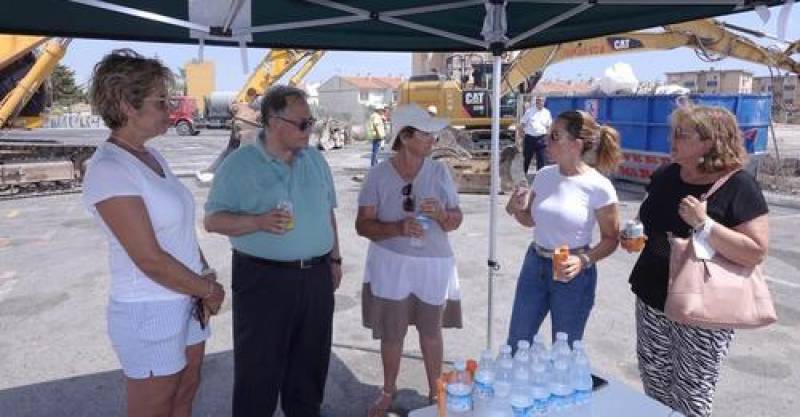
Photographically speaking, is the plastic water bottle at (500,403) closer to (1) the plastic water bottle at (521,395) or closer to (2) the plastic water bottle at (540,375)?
(1) the plastic water bottle at (521,395)

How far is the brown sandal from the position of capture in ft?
11.5

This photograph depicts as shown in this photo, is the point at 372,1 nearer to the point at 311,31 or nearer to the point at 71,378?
the point at 311,31

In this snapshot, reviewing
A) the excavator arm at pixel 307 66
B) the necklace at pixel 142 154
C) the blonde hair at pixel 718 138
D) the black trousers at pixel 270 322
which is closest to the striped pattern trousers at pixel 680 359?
the blonde hair at pixel 718 138

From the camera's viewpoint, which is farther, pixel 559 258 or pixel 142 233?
pixel 559 258

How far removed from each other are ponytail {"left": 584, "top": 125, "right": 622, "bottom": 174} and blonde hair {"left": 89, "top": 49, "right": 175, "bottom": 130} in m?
2.11

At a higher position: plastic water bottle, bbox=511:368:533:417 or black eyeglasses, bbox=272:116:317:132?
black eyeglasses, bbox=272:116:317:132

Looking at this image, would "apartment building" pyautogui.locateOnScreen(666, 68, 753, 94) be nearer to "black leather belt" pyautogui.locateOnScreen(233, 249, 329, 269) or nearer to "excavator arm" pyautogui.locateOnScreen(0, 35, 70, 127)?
"excavator arm" pyautogui.locateOnScreen(0, 35, 70, 127)

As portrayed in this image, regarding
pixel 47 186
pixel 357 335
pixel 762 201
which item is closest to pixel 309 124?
pixel 762 201

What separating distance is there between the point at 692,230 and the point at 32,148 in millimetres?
13212

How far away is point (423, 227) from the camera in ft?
10.1

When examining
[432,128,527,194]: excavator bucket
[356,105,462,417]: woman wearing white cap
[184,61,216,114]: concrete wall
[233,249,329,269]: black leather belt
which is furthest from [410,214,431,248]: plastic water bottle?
[184,61,216,114]: concrete wall

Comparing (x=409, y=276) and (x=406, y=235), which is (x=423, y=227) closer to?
(x=406, y=235)

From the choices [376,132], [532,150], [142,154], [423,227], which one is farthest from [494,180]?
[376,132]

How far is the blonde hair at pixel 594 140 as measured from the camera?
307 cm
